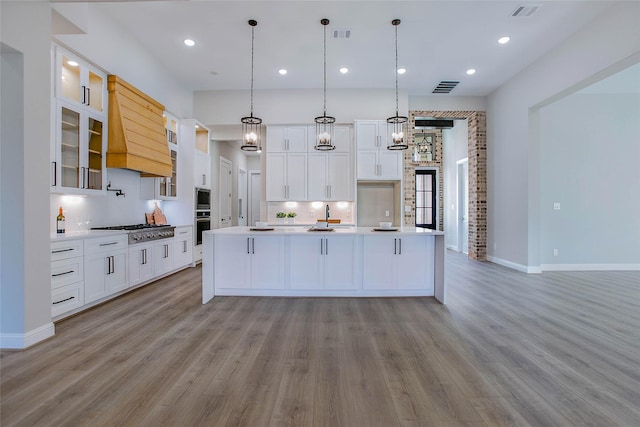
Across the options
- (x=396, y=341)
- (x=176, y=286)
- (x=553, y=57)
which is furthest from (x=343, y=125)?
(x=396, y=341)

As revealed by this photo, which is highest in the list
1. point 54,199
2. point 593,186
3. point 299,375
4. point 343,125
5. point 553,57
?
point 553,57

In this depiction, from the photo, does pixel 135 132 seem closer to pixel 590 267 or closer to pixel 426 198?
pixel 426 198

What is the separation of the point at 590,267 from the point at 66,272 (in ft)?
27.2

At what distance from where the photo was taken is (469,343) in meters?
2.67

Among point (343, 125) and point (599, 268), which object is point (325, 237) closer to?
point (343, 125)

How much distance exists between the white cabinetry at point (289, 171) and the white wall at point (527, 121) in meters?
4.14

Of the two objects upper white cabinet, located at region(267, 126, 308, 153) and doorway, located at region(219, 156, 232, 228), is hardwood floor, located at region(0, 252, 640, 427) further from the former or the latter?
doorway, located at region(219, 156, 232, 228)

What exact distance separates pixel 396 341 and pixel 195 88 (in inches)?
251

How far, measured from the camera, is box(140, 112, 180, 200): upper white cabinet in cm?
522

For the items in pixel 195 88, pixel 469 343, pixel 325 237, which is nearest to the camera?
pixel 469 343

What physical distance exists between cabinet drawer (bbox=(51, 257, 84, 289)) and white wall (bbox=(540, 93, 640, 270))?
291 inches

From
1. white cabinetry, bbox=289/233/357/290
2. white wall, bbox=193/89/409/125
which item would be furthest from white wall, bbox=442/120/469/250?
white cabinetry, bbox=289/233/357/290

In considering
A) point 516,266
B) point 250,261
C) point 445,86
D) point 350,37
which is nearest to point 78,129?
point 250,261

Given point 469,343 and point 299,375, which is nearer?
point 299,375
